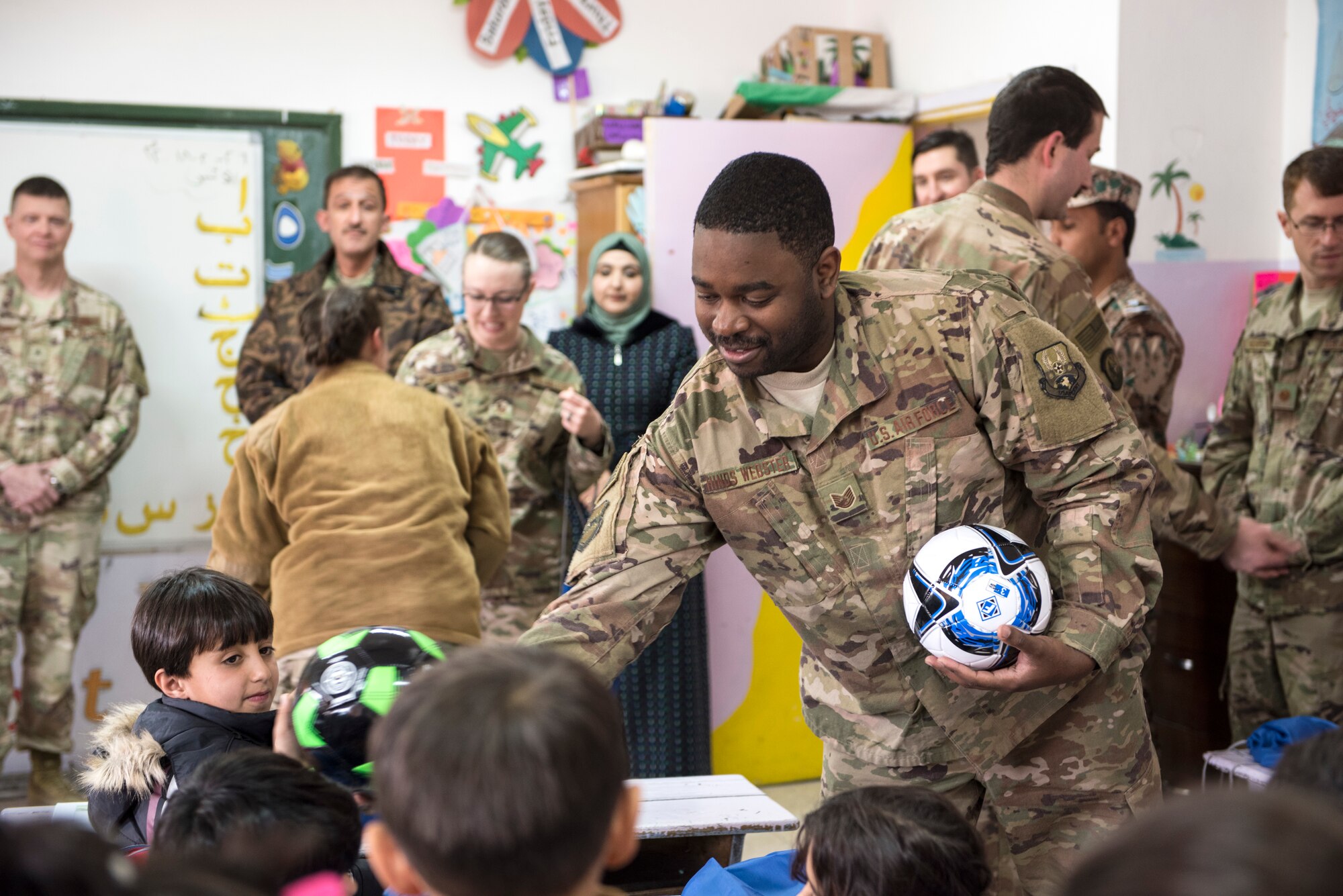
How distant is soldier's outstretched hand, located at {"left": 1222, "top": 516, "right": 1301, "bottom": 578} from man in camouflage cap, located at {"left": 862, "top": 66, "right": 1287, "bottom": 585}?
0.34 meters

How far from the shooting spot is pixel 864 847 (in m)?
1.55

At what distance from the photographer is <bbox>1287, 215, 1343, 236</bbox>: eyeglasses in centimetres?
336

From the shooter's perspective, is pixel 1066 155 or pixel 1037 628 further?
pixel 1066 155

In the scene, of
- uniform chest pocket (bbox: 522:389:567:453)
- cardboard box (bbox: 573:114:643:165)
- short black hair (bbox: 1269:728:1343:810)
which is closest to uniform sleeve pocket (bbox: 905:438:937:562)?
short black hair (bbox: 1269:728:1343:810)

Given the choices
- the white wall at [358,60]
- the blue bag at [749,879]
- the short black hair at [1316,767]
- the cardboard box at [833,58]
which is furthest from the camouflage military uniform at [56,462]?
the short black hair at [1316,767]

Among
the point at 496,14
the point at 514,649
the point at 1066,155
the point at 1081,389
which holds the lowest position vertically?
the point at 514,649

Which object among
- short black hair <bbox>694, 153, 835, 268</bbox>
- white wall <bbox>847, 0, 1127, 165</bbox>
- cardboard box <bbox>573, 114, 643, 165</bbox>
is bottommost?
short black hair <bbox>694, 153, 835, 268</bbox>

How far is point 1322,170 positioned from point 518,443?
2384 millimetres

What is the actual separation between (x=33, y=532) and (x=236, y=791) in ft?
11.1

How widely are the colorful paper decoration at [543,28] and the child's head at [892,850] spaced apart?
4210 millimetres

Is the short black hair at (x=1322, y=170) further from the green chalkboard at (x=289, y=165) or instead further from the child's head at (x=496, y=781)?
the green chalkboard at (x=289, y=165)

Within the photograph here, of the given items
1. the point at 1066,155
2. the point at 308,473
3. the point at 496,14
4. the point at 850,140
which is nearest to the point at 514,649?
the point at 308,473

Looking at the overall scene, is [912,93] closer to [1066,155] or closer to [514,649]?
[1066,155]

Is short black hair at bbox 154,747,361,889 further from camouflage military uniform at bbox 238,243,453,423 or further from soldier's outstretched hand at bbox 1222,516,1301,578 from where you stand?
camouflage military uniform at bbox 238,243,453,423
